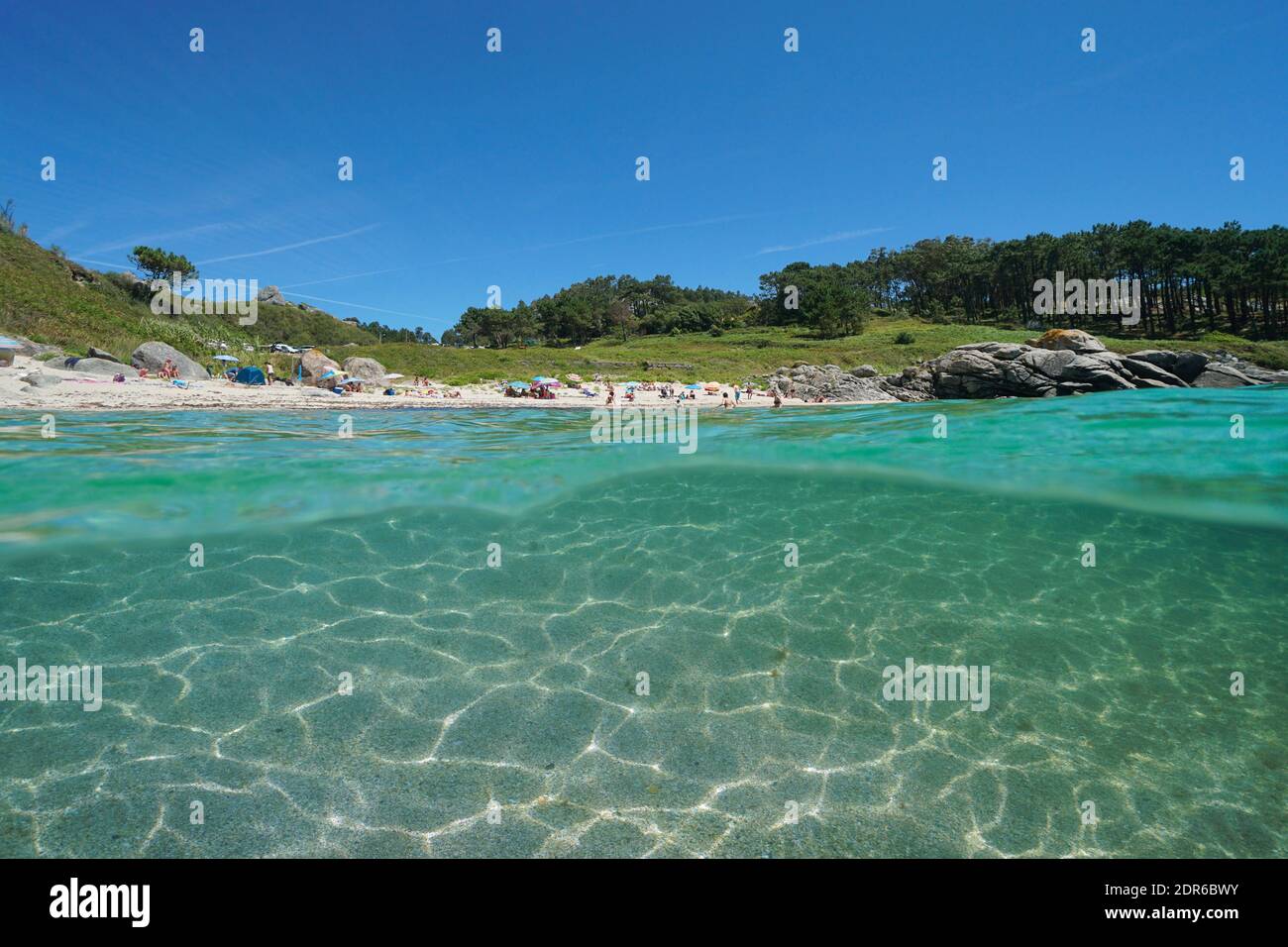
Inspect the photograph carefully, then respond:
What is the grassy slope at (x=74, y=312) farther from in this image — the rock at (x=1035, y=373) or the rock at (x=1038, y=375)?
the rock at (x=1035, y=373)

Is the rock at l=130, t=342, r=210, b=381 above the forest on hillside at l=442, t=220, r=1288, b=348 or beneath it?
beneath

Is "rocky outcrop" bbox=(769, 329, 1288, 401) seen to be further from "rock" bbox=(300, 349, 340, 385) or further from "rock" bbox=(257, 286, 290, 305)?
"rock" bbox=(257, 286, 290, 305)

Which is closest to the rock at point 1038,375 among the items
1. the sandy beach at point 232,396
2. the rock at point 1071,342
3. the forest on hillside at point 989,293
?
the rock at point 1071,342

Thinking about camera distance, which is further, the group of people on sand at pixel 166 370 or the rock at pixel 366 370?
the rock at pixel 366 370

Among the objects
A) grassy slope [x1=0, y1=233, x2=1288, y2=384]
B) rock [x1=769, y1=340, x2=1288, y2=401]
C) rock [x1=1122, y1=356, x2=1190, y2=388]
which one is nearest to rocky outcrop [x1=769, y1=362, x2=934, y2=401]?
rock [x1=769, y1=340, x2=1288, y2=401]

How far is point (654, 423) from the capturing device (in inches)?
1268

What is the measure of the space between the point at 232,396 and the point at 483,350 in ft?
110

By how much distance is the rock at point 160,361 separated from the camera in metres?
40.1

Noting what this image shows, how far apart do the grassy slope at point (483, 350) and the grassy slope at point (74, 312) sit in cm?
10

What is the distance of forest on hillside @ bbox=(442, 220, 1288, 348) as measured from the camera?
229 ft

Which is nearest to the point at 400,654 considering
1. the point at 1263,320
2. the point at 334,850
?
the point at 334,850

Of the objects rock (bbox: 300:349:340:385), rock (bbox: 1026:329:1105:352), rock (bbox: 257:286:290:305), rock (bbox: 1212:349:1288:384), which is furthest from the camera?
rock (bbox: 257:286:290:305)

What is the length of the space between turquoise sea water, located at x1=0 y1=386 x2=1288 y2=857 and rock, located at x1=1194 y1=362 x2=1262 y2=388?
3412 cm

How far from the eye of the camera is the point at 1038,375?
1582 inches
